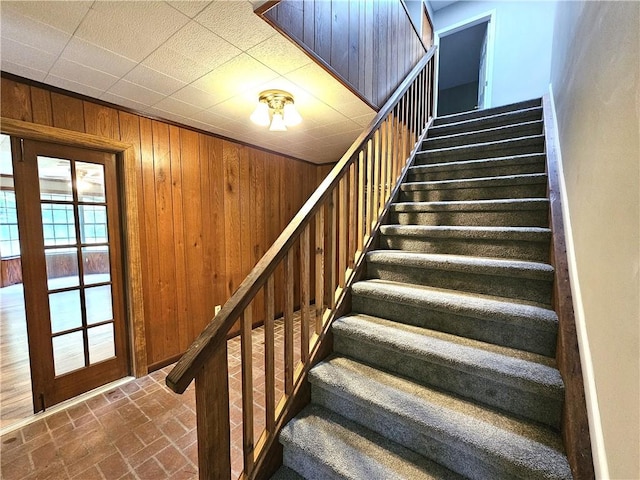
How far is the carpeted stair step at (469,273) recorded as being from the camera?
144 centimetres

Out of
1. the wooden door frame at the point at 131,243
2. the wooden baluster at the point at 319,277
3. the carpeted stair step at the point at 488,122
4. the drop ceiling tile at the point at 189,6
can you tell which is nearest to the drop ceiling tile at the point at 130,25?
the drop ceiling tile at the point at 189,6

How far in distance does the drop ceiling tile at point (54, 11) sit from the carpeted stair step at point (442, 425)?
2.05 meters

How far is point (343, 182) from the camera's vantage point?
5.80 ft

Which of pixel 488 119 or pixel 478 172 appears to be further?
pixel 488 119

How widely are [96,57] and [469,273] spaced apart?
98.0 inches

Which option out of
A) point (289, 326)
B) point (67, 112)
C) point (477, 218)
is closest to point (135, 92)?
point (67, 112)

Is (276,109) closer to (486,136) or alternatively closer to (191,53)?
(191,53)

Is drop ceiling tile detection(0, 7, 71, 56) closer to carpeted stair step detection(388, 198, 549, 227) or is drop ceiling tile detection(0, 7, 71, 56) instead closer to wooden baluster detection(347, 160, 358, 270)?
wooden baluster detection(347, 160, 358, 270)

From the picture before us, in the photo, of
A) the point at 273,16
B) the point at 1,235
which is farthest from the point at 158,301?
the point at 1,235

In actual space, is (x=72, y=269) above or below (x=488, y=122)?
below

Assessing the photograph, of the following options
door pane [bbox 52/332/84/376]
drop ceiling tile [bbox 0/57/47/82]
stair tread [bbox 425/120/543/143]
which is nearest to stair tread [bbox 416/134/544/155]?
stair tread [bbox 425/120/543/143]

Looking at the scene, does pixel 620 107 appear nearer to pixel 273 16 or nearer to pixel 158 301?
pixel 273 16

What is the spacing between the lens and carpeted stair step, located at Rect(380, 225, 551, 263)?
1613 millimetres

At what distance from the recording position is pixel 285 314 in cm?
143
